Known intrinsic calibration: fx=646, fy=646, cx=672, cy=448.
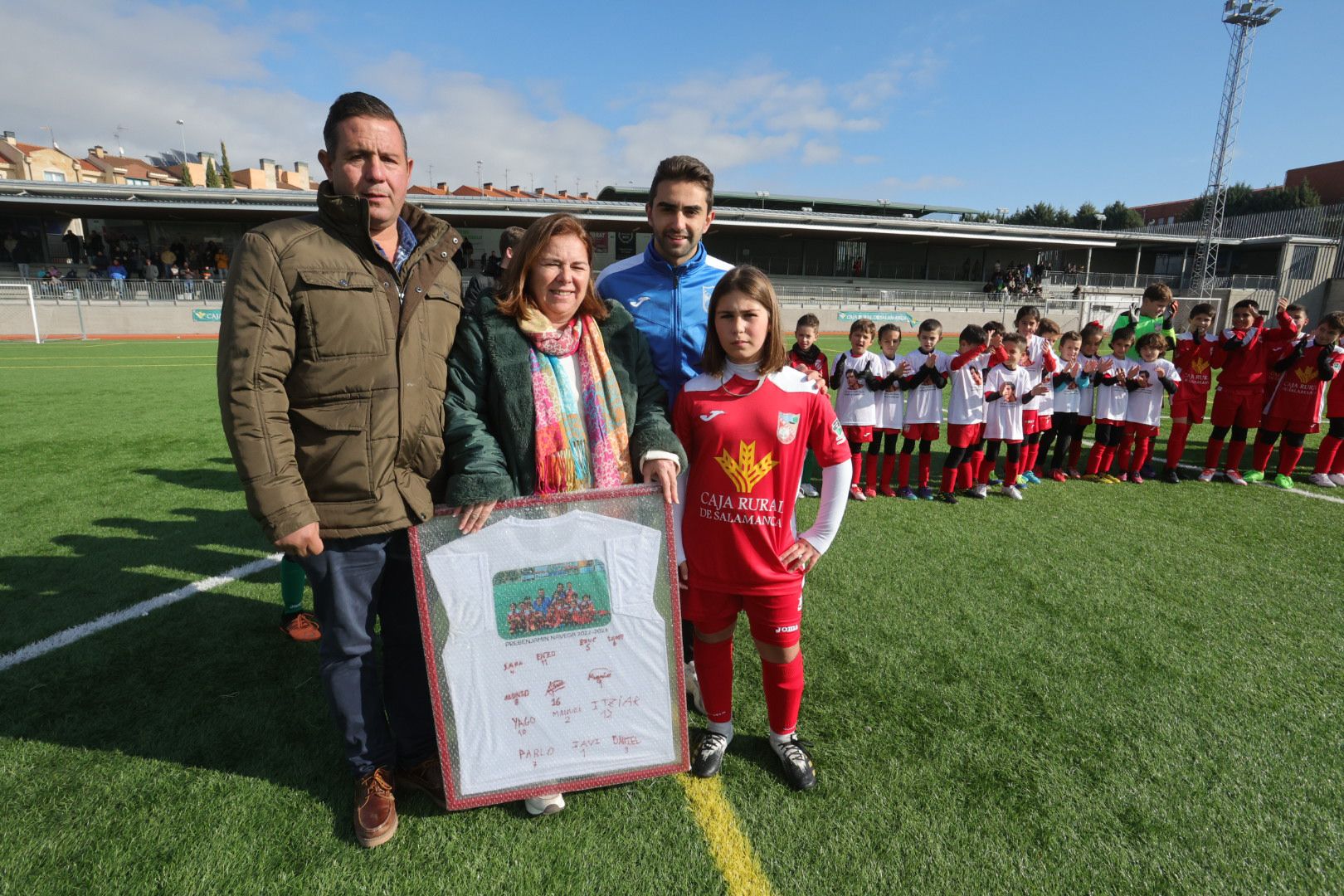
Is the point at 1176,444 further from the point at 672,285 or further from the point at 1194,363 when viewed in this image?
the point at 672,285

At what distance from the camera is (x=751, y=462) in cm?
230

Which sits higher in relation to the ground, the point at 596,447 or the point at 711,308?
the point at 711,308

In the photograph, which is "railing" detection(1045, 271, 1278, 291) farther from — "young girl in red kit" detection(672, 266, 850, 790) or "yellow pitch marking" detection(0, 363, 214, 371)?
"yellow pitch marking" detection(0, 363, 214, 371)

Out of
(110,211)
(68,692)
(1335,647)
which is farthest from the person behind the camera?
(110,211)

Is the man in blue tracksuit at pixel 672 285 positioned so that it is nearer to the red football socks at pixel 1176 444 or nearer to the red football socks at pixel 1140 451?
the red football socks at pixel 1140 451

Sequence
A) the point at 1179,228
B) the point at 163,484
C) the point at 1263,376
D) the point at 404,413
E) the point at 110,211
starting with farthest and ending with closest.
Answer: the point at 1179,228, the point at 110,211, the point at 1263,376, the point at 163,484, the point at 404,413

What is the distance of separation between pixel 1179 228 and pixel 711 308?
62304 mm

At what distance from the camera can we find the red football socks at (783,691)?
2.43 meters

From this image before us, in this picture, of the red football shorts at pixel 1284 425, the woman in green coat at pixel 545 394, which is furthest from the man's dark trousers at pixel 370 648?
the red football shorts at pixel 1284 425

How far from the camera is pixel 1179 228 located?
4881 centimetres

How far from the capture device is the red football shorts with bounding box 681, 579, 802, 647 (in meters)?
2.35

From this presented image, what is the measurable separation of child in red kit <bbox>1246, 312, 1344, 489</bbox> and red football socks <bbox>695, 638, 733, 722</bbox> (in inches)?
290

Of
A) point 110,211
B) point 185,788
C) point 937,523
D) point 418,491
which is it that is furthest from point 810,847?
point 110,211

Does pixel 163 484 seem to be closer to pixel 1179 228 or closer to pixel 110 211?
pixel 110 211
